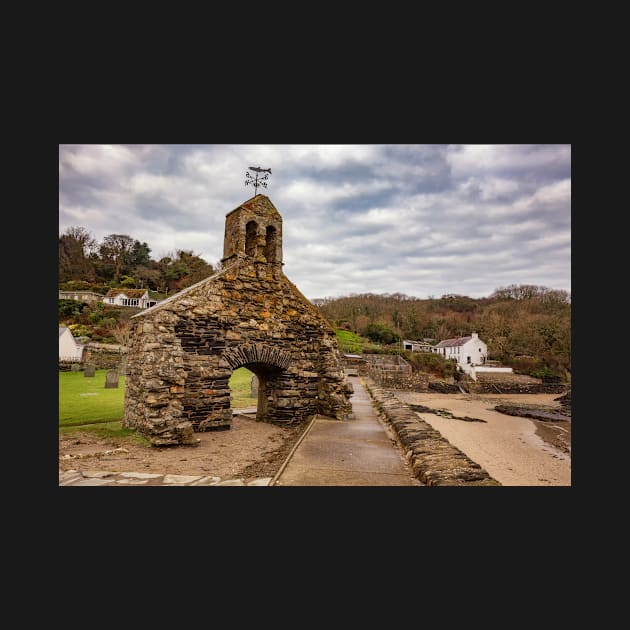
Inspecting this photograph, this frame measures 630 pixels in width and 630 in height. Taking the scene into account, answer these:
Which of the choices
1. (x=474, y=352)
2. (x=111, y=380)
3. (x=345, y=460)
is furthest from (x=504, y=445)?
(x=474, y=352)

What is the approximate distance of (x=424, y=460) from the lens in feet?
20.3

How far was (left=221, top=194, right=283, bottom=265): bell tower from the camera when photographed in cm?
1109

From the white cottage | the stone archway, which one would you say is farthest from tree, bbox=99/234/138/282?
the stone archway

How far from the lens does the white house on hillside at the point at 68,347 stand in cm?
3216

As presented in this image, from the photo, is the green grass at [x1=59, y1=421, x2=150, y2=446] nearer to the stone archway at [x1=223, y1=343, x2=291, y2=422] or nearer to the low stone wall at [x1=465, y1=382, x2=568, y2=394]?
the stone archway at [x1=223, y1=343, x2=291, y2=422]

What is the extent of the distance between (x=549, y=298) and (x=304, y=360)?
65.4m

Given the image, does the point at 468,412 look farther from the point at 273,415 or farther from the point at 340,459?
the point at 340,459

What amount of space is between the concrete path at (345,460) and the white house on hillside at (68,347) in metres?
30.1

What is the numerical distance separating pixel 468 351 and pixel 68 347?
51577 mm

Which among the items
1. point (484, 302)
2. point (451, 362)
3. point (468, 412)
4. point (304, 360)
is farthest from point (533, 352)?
point (304, 360)

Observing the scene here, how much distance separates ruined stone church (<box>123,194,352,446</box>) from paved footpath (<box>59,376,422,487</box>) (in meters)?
2.50

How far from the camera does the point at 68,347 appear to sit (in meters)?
32.9

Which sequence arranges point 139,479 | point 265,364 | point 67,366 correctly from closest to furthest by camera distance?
1. point 139,479
2. point 265,364
3. point 67,366

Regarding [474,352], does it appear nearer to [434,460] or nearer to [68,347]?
[68,347]
